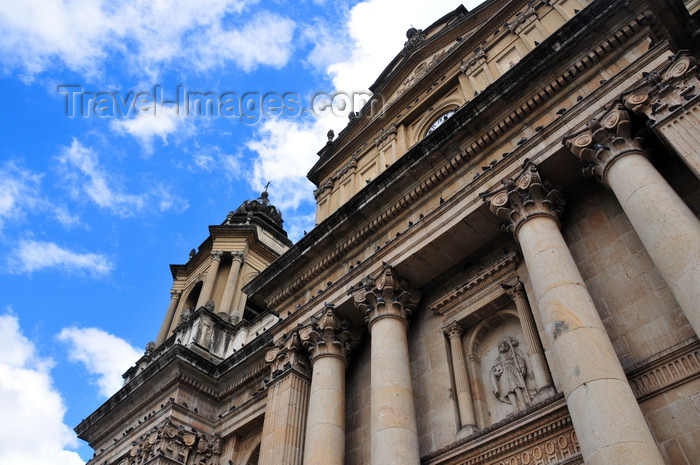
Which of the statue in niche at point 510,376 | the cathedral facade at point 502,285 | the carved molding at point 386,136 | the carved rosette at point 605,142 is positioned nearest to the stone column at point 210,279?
the cathedral facade at point 502,285

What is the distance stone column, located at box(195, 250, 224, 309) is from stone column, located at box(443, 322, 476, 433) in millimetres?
16586

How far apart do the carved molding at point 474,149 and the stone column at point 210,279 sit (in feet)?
38.2

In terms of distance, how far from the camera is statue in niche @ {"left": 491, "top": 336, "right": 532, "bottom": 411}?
402 inches

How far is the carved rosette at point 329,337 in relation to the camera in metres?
13.3

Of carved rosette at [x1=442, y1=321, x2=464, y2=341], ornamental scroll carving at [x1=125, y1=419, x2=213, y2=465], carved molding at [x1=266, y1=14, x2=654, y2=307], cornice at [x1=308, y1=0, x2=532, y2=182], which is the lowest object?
carved rosette at [x1=442, y1=321, x2=464, y2=341]

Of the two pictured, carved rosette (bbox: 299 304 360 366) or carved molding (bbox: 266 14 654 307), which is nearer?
carved molding (bbox: 266 14 654 307)

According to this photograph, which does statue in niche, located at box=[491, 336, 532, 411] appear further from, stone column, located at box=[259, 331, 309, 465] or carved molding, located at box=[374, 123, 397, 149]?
carved molding, located at box=[374, 123, 397, 149]

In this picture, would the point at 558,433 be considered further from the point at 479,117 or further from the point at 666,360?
the point at 479,117

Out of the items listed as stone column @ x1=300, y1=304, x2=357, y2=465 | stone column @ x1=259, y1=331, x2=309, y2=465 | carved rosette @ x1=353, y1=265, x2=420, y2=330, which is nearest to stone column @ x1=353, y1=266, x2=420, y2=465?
carved rosette @ x1=353, y1=265, x2=420, y2=330

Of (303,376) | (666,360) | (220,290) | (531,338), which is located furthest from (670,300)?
(220,290)

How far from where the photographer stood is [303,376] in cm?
1380

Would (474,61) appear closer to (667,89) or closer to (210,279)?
(667,89)

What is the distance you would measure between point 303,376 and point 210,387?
609 centimetres

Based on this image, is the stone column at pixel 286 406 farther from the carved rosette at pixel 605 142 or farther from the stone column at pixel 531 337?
the carved rosette at pixel 605 142
